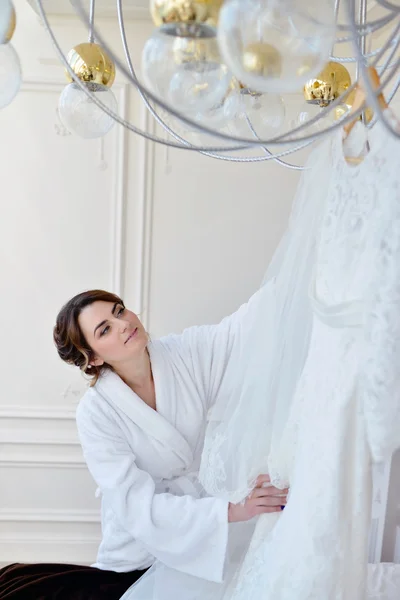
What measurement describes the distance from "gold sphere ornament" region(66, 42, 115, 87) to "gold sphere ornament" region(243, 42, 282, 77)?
0.60 metres

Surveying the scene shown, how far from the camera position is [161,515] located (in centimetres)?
152

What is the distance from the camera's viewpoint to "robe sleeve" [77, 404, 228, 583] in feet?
4.82

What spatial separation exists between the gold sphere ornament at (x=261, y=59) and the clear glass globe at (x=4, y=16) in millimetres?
305

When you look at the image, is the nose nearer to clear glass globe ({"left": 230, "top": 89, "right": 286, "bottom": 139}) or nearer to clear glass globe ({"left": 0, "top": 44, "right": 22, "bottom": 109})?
clear glass globe ({"left": 230, "top": 89, "right": 286, "bottom": 139})

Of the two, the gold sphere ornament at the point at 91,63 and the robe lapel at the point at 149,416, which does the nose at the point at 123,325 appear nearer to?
the robe lapel at the point at 149,416

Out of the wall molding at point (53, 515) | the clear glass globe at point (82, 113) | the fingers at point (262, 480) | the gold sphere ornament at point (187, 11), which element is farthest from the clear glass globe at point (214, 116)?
the wall molding at point (53, 515)

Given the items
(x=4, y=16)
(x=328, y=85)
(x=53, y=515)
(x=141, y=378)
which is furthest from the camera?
(x=53, y=515)

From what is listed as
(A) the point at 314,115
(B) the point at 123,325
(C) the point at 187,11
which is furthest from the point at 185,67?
(B) the point at 123,325

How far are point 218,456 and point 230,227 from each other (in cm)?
120

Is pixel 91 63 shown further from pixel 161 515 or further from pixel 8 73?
pixel 161 515

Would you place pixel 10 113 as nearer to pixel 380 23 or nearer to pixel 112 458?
pixel 112 458

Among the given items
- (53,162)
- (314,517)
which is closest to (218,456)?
(314,517)

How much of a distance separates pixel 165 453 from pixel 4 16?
4.02 ft

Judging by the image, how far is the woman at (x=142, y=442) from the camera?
149 cm
